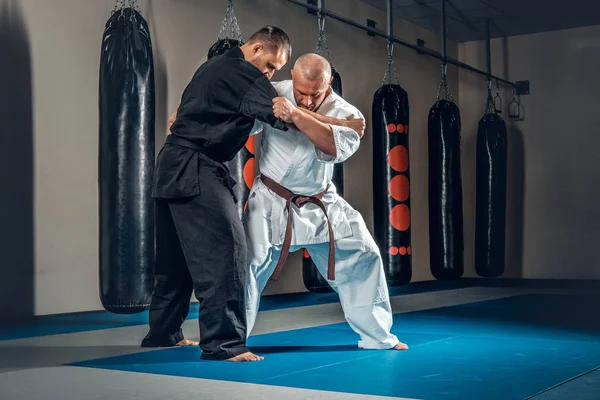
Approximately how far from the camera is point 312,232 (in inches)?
135

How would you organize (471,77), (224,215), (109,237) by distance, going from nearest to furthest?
(224,215)
(109,237)
(471,77)

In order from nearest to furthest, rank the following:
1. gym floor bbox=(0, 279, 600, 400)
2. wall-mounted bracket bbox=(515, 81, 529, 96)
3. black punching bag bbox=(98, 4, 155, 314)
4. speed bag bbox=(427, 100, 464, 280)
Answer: gym floor bbox=(0, 279, 600, 400)
black punching bag bbox=(98, 4, 155, 314)
speed bag bbox=(427, 100, 464, 280)
wall-mounted bracket bbox=(515, 81, 529, 96)

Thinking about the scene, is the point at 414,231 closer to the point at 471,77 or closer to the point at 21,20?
the point at 471,77

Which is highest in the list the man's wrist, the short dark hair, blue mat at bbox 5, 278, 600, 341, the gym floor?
the short dark hair

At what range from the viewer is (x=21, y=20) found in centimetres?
518

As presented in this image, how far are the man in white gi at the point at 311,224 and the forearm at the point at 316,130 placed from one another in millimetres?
117

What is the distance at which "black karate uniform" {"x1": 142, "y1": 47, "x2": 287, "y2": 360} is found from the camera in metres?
3.14

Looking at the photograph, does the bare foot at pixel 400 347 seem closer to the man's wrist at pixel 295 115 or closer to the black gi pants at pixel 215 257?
the black gi pants at pixel 215 257

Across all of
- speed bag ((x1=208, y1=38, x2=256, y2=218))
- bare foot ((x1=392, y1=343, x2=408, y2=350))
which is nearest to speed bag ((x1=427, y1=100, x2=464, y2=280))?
speed bag ((x1=208, y1=38, x2=256, y2=218))

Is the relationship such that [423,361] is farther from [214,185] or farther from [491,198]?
[491,198]

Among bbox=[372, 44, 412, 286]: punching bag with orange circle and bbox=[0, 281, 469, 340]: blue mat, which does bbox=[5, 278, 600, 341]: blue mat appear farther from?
bbox=[372, 44, 412, 286]: punching bag with orange circle

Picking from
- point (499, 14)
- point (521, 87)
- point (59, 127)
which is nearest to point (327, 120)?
point (59, 127)

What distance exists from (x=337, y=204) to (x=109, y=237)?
4.70ft

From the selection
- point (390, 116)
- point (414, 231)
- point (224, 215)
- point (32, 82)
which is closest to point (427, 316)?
point (390, 116)
